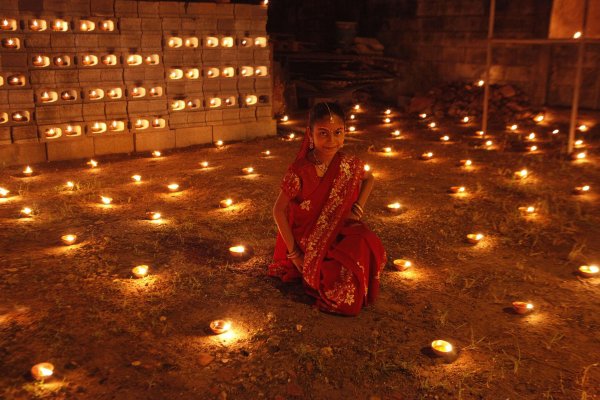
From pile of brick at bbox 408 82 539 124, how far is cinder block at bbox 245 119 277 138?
4287 millimetres

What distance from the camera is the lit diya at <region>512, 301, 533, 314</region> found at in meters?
3.77

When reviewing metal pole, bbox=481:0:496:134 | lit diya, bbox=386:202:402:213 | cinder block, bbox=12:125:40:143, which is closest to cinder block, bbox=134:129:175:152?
cinder block, bbox=12:125:40:143

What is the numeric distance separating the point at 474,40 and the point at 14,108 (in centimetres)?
1028

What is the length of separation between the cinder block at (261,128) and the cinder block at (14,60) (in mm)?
3986

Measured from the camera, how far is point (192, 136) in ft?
32.5

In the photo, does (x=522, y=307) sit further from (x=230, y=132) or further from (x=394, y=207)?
(x=230, y=132)

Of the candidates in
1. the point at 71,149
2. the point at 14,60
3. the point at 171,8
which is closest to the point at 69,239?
the point at 71,149

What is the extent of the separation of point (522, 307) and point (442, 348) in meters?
0.87

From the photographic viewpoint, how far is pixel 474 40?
13.1 metres

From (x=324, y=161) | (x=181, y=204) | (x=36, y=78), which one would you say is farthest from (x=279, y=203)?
(x=36, y=78)

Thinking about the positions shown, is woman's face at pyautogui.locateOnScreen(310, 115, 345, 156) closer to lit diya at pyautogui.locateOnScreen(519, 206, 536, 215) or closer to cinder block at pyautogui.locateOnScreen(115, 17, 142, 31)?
lit diya at pyautogui.locateOnScreen(519, 206, 536, 215)

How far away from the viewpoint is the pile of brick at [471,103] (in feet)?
38.5

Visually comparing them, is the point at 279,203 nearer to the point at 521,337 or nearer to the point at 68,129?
the point at 521,337

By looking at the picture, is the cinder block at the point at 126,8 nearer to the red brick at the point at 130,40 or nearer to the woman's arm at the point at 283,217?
the red brick at the point at 130,40
